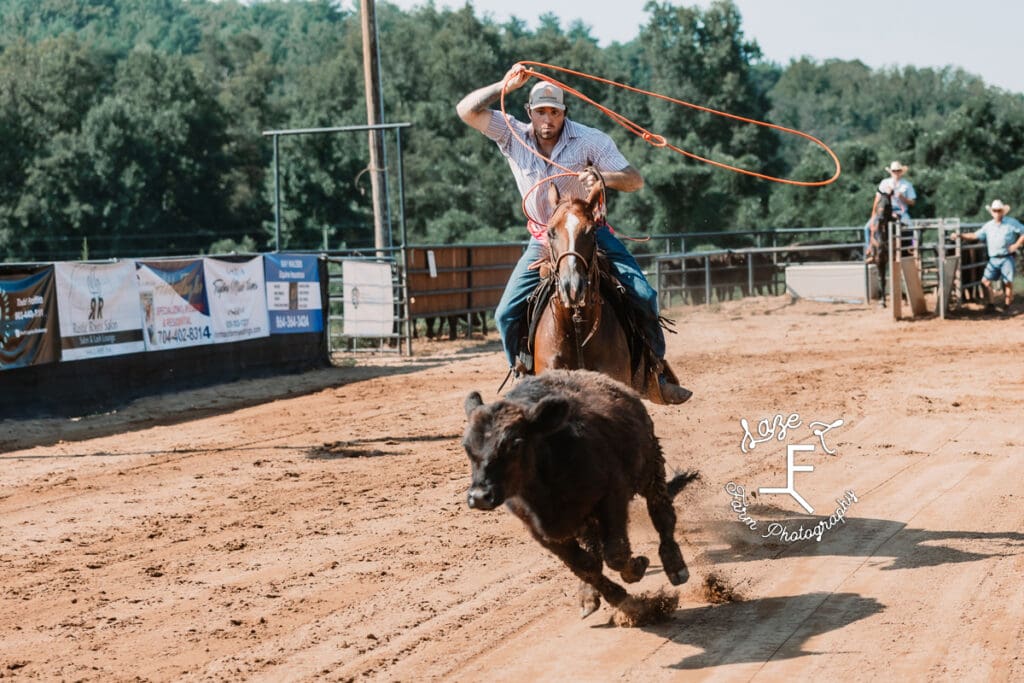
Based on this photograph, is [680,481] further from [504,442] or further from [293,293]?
[293,293]

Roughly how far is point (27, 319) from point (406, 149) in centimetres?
5738

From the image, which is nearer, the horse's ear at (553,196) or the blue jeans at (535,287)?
the horse's ear at (553,196)

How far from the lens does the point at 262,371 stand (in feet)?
62.4

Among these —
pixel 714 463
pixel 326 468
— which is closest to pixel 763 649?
pixel 714 463

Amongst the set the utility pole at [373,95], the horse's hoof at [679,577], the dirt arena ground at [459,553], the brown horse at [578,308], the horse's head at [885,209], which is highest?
the utility pole at [373,95]

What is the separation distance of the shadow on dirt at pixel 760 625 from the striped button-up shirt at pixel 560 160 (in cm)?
306

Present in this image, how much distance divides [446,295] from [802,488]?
1521 centimetres

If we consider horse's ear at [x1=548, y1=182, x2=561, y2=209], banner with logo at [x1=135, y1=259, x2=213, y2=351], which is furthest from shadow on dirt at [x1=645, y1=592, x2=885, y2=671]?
banner with logo at [x1=135, y1=259, x2=213, y2=351]

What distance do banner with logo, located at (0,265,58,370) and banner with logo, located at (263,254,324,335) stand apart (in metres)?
4.81

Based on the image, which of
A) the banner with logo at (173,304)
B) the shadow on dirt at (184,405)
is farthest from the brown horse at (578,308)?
the banner with logo at (173,304)

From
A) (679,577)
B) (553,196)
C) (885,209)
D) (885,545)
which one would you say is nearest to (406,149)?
(885,209)

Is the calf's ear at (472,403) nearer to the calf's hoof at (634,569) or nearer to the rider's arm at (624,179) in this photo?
the calf's hoof at (634,569)

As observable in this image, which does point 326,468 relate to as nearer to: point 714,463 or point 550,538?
point 714,463

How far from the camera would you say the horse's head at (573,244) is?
760 centimetres
